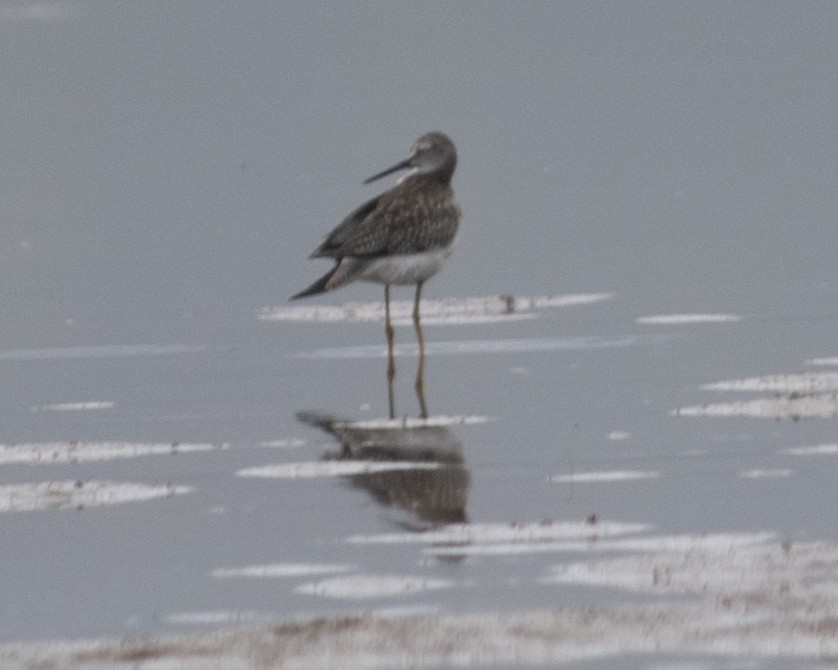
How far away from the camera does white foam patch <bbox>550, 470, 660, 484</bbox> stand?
12.7m

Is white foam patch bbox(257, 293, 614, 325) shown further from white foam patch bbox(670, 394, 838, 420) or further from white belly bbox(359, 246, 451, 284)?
white foam patch bbox(670, 394, 838, 420)

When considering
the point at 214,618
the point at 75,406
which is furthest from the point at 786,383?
the point at 214,618

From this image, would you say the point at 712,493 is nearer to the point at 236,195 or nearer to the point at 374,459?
the point at 374,459

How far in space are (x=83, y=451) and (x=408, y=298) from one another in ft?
28.1

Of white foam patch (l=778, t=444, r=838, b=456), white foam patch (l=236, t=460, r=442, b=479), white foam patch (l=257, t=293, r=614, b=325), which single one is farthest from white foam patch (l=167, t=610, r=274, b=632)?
white foam patch (l=257, t=293, r=614, b=325)

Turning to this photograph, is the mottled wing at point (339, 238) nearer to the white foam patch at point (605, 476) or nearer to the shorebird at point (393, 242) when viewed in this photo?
the shorebird at point (393, 242)

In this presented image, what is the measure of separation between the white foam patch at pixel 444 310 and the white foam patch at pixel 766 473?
7.87 meters

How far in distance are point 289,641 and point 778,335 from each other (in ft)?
31.1

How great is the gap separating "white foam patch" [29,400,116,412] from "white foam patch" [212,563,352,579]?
5.67 m

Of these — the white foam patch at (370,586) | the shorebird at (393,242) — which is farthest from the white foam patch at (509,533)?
the shorebird at (393,242)

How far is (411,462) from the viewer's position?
13.6 metres

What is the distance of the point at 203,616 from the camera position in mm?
10000

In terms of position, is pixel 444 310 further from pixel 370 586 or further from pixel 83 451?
pixel 370 586

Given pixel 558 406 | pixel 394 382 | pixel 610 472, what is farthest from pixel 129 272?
pixel 610 472
